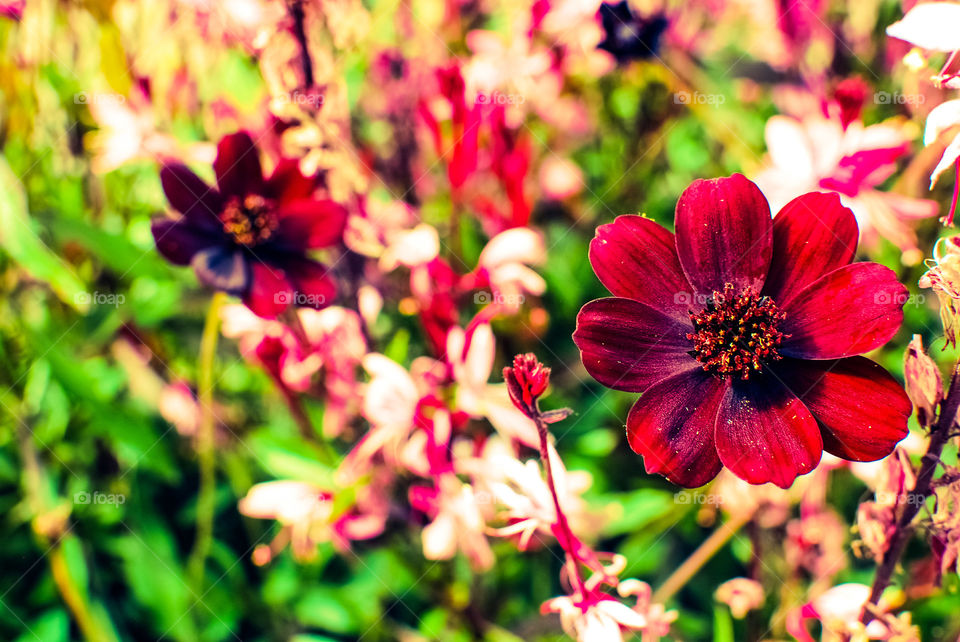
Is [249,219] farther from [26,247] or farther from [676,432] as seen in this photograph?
[676,432]

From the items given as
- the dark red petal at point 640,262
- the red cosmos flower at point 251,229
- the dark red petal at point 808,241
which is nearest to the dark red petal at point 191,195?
the red cosmos flower at point 251,229

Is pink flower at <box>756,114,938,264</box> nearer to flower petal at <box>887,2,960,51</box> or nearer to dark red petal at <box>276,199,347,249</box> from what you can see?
flower petal at <box>887,2,960,51</box>

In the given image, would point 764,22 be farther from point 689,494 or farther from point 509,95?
point 689,494

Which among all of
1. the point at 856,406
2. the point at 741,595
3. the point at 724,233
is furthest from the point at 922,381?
the point at 741,595

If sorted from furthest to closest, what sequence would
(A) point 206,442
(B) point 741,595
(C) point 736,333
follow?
1. (A) point 206,442
2. (B) point 741,595
3. (C) point 736,333

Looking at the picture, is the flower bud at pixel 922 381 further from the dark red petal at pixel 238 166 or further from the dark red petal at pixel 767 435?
the dark red petal at pixel 238 166

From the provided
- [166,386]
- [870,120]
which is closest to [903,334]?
[870,120]
